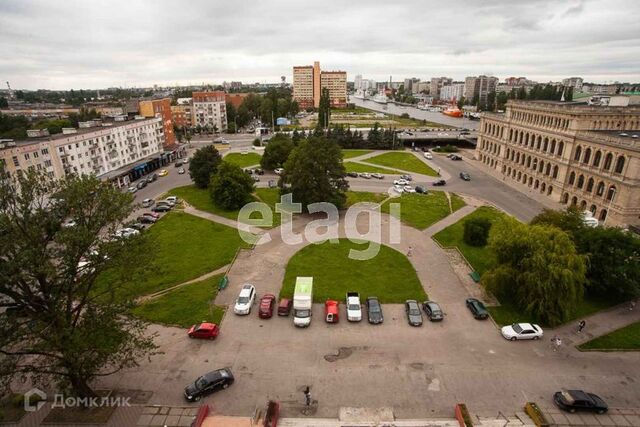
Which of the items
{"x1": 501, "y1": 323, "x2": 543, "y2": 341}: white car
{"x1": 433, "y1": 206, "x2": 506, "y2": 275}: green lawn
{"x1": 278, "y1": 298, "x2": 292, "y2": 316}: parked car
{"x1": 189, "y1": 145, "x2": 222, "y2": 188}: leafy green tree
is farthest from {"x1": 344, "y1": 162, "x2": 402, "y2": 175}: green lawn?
{"x1": 501, "y1": 323, "x2": 543, "y2": 341}: white car

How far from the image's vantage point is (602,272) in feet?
96.6

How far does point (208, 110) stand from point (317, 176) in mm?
95694

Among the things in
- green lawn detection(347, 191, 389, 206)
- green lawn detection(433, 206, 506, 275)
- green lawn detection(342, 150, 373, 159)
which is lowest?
green lawn detection(433, 206, 506, 275)

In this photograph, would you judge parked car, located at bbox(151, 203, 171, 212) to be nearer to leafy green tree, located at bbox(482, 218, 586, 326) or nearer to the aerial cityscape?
the aerial cityscape

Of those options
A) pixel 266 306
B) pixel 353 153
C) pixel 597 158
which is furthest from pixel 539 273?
pixel 353 153

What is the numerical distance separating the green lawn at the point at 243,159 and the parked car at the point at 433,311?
5729 centimetres

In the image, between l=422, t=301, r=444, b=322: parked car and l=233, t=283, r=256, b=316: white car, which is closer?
l=422, t=301, r=444, b=322: parked car

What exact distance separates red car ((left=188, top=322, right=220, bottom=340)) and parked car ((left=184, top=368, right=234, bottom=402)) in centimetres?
409

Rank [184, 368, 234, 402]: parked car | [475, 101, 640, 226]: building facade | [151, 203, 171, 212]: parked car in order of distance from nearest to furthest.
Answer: [184, 368, 234, 402]: parked car, [475, 101, 640, 226]: building facade, [151, 203, 171, 212]: parked car

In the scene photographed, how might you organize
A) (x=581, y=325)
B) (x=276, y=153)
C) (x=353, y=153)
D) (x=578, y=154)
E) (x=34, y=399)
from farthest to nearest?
(x=353, y=153) < (x=276, y=153) < (x=578, y=154) < (x=581, y=325) < (x=34, y=399)

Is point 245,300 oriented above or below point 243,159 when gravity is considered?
below

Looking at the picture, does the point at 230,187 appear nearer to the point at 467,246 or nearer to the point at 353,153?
the point at 467,246

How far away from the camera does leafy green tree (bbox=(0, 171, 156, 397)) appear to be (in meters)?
16.1

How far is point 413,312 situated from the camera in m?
28.0
